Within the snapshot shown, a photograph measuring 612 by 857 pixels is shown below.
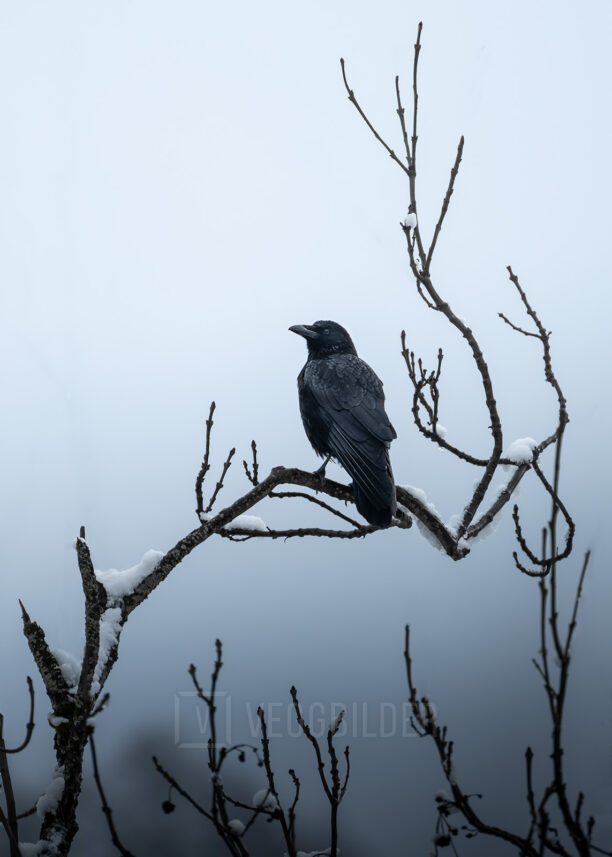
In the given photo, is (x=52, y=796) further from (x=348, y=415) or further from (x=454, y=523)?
(x=348, y=415)

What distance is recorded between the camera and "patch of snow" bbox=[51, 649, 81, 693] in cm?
276

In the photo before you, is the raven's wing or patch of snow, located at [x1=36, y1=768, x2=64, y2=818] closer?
patch of snow, located at [x1=36, y1=768, x2=64, y2=818]

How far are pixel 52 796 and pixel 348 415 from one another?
123 inches

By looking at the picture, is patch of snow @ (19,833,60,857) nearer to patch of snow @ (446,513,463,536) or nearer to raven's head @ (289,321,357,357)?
patch of snow @ (446,513,463,536)

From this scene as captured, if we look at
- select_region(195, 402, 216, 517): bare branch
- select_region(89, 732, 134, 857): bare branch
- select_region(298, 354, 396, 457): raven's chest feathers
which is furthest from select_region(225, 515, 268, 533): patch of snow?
select_region(89, 732, 134, 857): bare branch

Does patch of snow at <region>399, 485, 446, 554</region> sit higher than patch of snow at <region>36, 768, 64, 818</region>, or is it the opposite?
patch of snow at <region>399, 485, 446, 554</region>

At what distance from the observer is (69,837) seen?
249cm

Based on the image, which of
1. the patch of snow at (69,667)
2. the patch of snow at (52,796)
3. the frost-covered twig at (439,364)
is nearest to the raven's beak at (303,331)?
the frost-covered twig at (439,364)

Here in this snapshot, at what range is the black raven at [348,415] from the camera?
420 centimetres

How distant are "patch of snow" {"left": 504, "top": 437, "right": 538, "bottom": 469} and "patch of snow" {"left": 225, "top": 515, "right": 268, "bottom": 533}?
147 centimetres

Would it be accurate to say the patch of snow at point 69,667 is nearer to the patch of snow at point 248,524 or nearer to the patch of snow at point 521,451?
the patch of snow at point 248,524

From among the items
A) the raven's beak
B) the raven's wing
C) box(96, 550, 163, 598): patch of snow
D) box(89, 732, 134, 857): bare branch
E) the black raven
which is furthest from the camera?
the raven's beak

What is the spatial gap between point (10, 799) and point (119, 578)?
1115mm

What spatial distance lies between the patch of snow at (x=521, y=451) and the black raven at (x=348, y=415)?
69 cm
